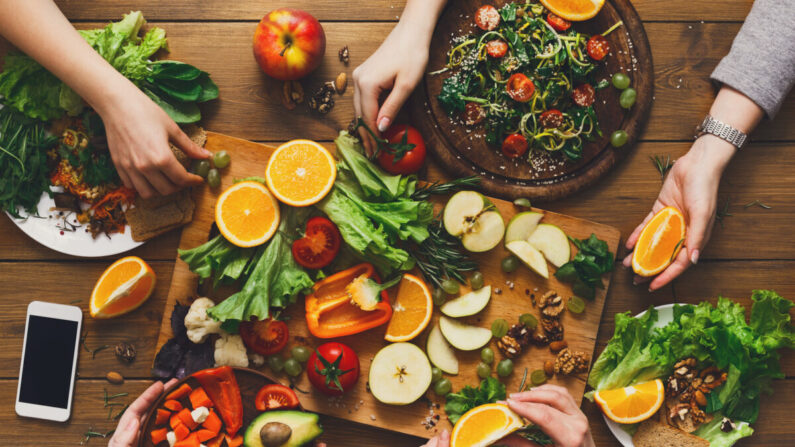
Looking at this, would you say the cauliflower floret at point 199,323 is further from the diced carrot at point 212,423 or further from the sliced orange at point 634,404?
the sliced orange at point 634,404

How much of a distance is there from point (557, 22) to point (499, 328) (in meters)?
1.20

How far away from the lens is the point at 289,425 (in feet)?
6.01

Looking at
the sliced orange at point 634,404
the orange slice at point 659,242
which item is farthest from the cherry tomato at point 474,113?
the sliced orange at point 634,404

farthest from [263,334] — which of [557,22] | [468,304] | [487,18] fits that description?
[557,22]

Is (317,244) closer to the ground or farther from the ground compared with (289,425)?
farther from the ground

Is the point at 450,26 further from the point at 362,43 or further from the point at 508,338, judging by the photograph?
the point at 508,338

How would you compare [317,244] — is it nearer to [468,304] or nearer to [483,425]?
[468,304]

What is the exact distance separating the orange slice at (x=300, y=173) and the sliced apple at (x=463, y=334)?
Answer: 69 centimetres

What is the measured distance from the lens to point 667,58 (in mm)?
2160

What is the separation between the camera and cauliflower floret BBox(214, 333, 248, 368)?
77.9 inches

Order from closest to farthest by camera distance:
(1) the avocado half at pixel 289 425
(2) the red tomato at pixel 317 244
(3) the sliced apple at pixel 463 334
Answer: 1. (1) the avocado half at pixel 289 425
2. (2) the red tomato at pixel 317 244
3. (3) the sliced apple at pixel 463 334

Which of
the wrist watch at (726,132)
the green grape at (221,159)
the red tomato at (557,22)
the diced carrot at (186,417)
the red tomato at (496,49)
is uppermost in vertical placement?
the red tomato at (557,22)

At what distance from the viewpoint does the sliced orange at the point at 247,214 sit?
1.90 m

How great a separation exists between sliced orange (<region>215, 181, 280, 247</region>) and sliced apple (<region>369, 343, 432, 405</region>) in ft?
2.08
